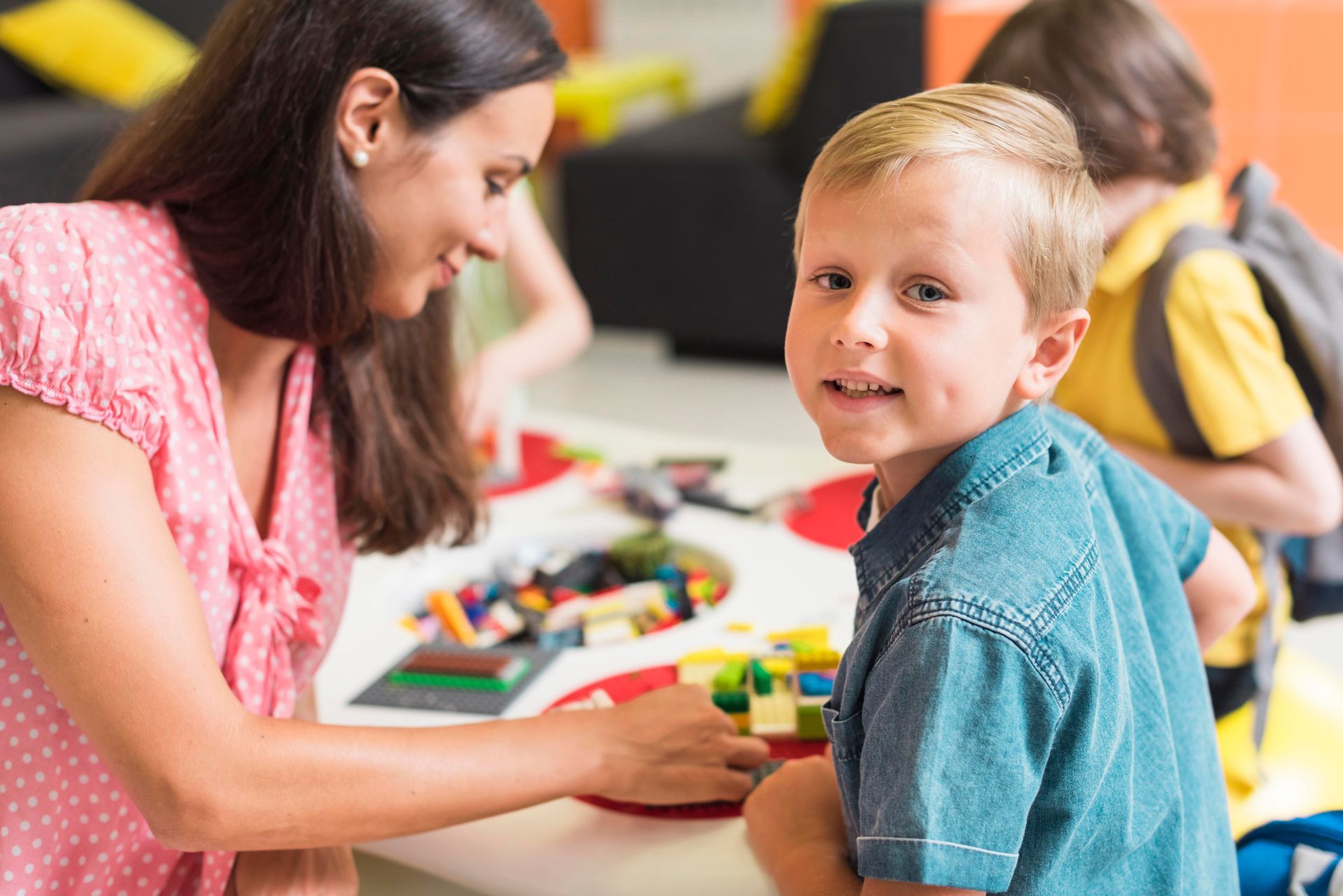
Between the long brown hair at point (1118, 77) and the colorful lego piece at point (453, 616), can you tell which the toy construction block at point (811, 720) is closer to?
the colorful lego piece at point (453, 616)

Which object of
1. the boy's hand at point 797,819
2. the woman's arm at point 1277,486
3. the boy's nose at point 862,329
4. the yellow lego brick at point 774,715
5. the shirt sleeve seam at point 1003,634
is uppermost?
the boy's nose at point 862,329

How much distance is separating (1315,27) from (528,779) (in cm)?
315

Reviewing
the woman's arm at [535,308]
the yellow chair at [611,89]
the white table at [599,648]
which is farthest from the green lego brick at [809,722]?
the yellow chair at [611,89]

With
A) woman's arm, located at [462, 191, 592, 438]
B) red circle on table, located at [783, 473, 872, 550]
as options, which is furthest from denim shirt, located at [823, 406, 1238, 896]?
woman's arm, located at [462, 191, 592, 438]

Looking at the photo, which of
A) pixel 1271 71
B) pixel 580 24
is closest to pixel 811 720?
pixel 1271 71

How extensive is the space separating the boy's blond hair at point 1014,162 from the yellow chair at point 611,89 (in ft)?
12.6

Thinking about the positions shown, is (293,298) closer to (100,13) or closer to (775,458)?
(775,458)

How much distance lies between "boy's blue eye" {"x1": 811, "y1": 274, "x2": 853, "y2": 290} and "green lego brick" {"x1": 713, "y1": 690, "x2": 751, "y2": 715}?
16.6 inches

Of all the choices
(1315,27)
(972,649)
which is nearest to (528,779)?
(972,649)

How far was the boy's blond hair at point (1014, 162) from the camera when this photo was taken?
69 centimetres

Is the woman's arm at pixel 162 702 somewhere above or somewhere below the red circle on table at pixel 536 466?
above

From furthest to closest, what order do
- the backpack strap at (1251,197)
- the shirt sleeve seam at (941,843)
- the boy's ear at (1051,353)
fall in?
1. the backpack strap at (1251,197)
2. the boy's ear at (1051,353)
3. the shirt sleeve seam at (941,843)

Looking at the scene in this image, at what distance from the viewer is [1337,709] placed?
127 centimetres

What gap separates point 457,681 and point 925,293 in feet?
2.03
